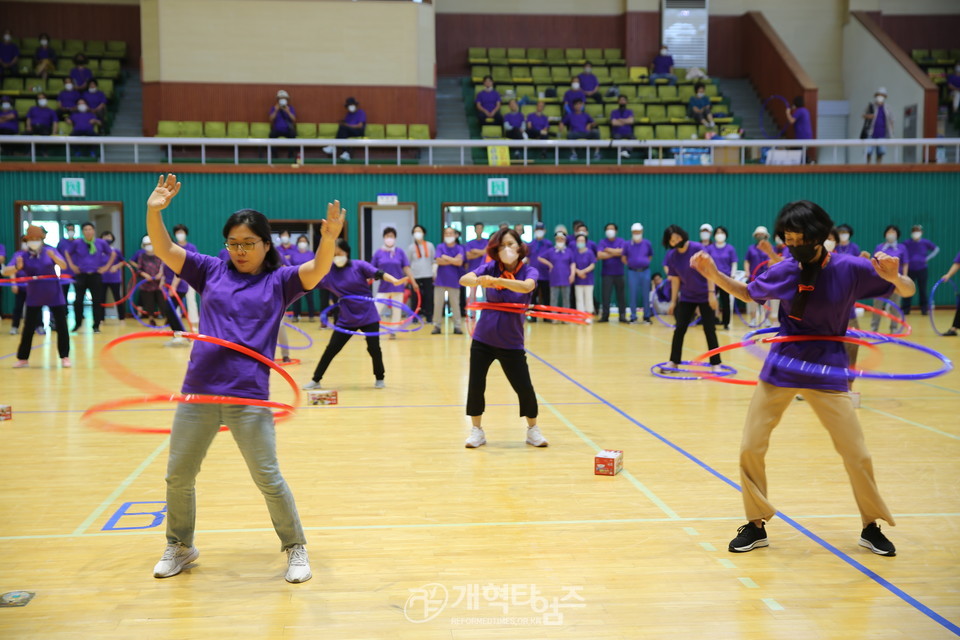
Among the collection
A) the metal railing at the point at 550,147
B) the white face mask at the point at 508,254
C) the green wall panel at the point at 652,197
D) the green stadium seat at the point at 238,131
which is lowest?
the white face mask at the point at 508,254

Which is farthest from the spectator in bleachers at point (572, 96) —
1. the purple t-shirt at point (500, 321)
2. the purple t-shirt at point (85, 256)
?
the purple t-shirt at point (500, 321)

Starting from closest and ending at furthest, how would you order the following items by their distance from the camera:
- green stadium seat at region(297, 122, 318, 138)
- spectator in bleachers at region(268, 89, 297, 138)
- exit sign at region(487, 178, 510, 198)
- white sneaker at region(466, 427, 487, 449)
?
white sneaker at region(466, 427, 487, 449) → exit sign at region(487, 178, 510, 198) → spectator in bleachers at region(268, 89, 297, 138) → green stadium seat at region(297, 122, 318, 138)

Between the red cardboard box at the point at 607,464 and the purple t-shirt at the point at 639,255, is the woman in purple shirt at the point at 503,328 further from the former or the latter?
the purple t-shirt at the point at 639,255

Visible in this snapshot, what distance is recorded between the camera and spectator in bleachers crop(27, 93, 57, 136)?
23.0 m

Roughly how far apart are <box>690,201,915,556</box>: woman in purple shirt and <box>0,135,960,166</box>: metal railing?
17892 millimetres

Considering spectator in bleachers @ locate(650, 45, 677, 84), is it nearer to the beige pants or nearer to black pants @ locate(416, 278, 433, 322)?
black pants @ locate(416, 278, 433, 322)

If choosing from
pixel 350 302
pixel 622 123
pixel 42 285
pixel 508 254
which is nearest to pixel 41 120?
pixel 42 285

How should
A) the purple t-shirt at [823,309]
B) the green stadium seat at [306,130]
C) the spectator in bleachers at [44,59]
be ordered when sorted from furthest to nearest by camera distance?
the spectator in bleachers at [44,59] < the green stadium seat at [306,130] < the purple t-shirt at [823,309]

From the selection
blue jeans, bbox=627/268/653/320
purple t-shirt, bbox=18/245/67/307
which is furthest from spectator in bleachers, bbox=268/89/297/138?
purple t-shirt, bbox=18/245/67/307

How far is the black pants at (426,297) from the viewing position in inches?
832

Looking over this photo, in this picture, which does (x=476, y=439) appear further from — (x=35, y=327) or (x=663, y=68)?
(x=663, y=68)

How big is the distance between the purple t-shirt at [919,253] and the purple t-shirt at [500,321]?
647 inches

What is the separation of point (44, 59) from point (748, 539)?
1020 inches

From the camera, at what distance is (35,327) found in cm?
1312
